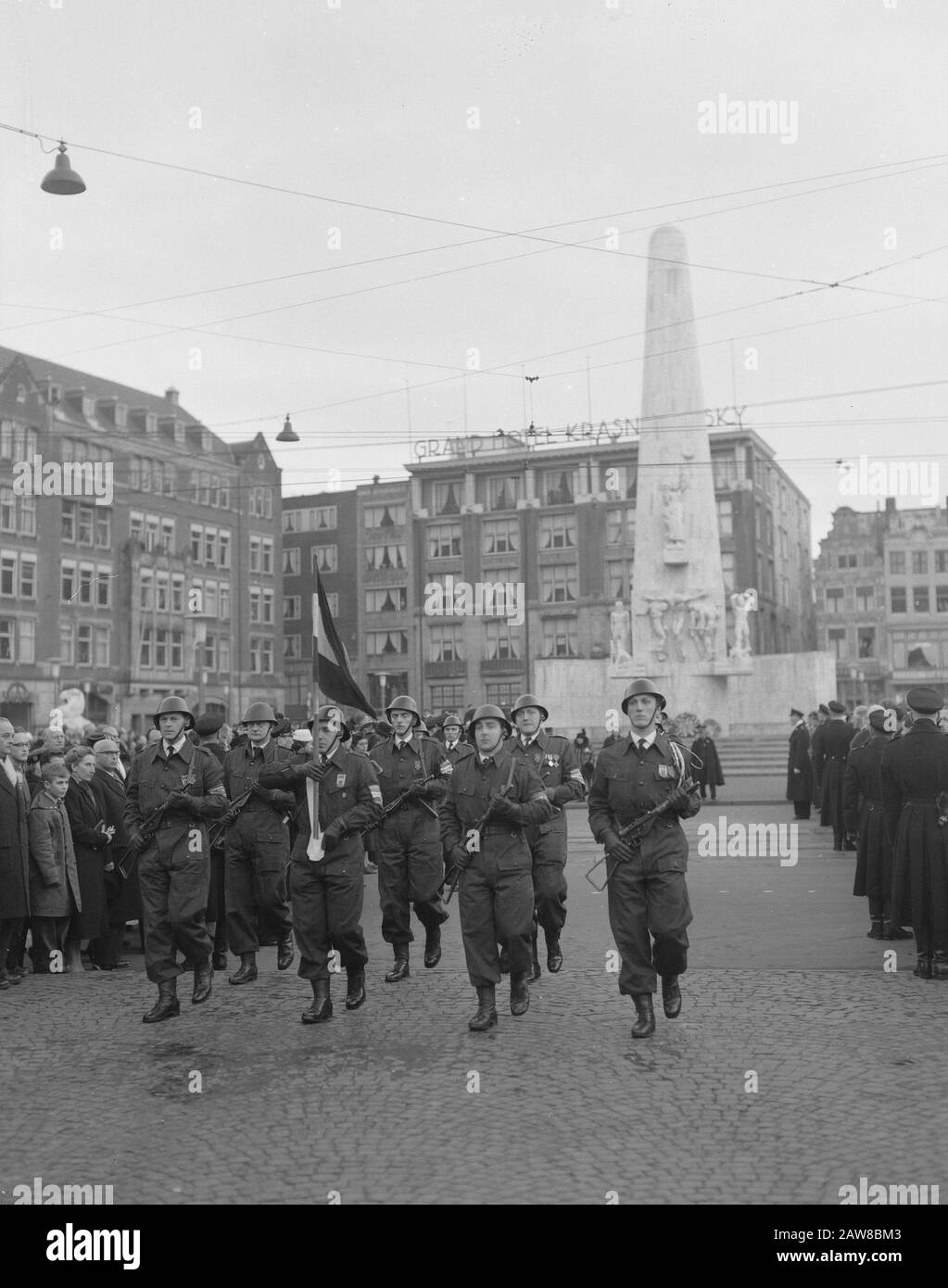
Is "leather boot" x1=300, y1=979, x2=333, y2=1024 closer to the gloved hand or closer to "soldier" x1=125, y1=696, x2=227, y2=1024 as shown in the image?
"soldier" x1=125, y1=696, x2=227, y2=1024

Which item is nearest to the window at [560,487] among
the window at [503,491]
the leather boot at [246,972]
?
the window at [503,491]

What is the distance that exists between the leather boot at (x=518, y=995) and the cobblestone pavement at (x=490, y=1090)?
0.14 m

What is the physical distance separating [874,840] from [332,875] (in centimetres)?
509

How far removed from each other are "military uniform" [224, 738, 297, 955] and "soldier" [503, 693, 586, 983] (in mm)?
1669

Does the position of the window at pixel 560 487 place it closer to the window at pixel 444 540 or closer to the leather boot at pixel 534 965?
the window at pixel 444 540

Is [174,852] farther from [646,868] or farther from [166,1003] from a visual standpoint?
[646,868]

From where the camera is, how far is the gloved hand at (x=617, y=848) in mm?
7805

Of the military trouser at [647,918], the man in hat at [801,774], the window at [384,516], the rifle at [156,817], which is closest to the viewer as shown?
the military trouser at [647,918]

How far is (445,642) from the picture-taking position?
2849 inches

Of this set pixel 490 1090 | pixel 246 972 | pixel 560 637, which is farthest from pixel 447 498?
pixel 490 1090

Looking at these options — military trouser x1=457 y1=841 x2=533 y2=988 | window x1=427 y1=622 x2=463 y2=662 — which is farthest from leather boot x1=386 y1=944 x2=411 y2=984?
window x1=427 y1=622 x2=463 y2=662
